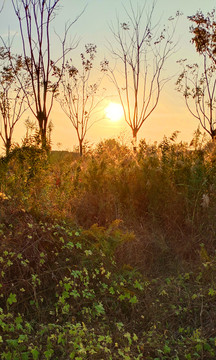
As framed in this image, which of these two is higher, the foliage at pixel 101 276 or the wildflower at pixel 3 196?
the wildflower at pixel 3 196

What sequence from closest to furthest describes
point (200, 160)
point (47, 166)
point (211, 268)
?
1. point (211, 268)
2. point (47, 166)
3. point (200, 160)

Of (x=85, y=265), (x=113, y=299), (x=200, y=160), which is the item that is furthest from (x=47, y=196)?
(x=200, y=160)

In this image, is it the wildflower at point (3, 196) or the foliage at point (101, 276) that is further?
the wildflower at point (3, 196)

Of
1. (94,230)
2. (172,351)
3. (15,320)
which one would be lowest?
(172,351)

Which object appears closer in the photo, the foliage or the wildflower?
the foliage

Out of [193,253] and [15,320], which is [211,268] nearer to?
[193,253]

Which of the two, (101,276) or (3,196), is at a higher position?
(3,196)

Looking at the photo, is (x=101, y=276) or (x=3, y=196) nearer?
(x=101, y=276)

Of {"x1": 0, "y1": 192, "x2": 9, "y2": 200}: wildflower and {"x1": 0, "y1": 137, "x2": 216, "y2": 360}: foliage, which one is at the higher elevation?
{"x1": 0, "y1": 192, "x2": 9, "y2": 200}: wildflower

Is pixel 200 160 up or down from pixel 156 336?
up

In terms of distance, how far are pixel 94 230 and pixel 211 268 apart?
130cm

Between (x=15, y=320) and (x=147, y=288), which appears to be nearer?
(x=15, y=320)

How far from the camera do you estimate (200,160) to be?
6.00 meters

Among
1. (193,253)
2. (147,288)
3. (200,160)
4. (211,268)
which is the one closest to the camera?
(147,288)
